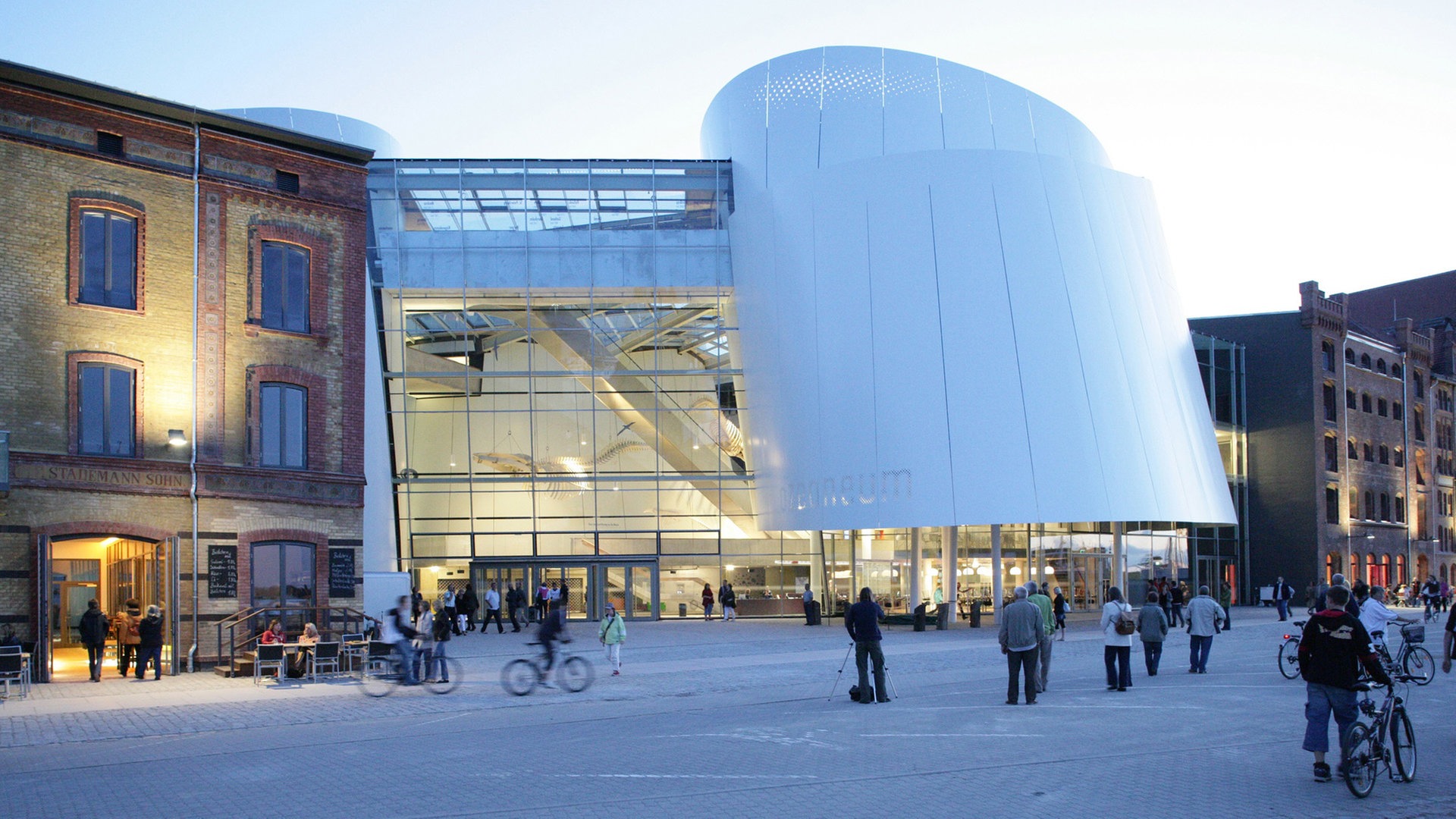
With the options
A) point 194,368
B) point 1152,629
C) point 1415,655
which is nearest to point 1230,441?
point 1415,655

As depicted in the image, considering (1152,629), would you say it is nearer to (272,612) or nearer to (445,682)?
(445,682)

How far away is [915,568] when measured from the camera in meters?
34.6

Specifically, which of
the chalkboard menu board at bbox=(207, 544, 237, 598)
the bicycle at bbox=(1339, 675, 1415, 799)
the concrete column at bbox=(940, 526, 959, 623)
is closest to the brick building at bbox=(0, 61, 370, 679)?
the chalkboard menu board at bbox=(207, 544, 237, 598)

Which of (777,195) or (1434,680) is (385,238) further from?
(1434,680)

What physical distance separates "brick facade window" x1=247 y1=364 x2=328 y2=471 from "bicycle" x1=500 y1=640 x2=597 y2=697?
744 cm

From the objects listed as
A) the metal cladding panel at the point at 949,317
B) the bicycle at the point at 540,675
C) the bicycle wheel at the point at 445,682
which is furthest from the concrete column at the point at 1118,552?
the bicycle wheel at the point at 445,682

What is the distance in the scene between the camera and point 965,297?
33062 millimetres

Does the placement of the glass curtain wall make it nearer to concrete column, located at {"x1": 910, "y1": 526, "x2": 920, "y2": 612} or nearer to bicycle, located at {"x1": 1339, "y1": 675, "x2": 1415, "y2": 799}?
concrete column, located at {"x1": 910, "y1": 526, "x2": 920, "y2": 612}

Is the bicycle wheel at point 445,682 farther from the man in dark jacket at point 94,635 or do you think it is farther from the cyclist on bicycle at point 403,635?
the man in dark jacket at point 94,635

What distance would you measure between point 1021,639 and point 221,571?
14.8 meters

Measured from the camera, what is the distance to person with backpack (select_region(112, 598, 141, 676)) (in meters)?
21.5

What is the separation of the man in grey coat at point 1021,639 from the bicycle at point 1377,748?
536 cm

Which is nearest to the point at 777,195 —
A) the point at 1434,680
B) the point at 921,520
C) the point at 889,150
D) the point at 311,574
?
the point at 889,150

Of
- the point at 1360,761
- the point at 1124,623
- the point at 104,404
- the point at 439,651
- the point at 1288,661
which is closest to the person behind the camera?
the point at 1360,761
